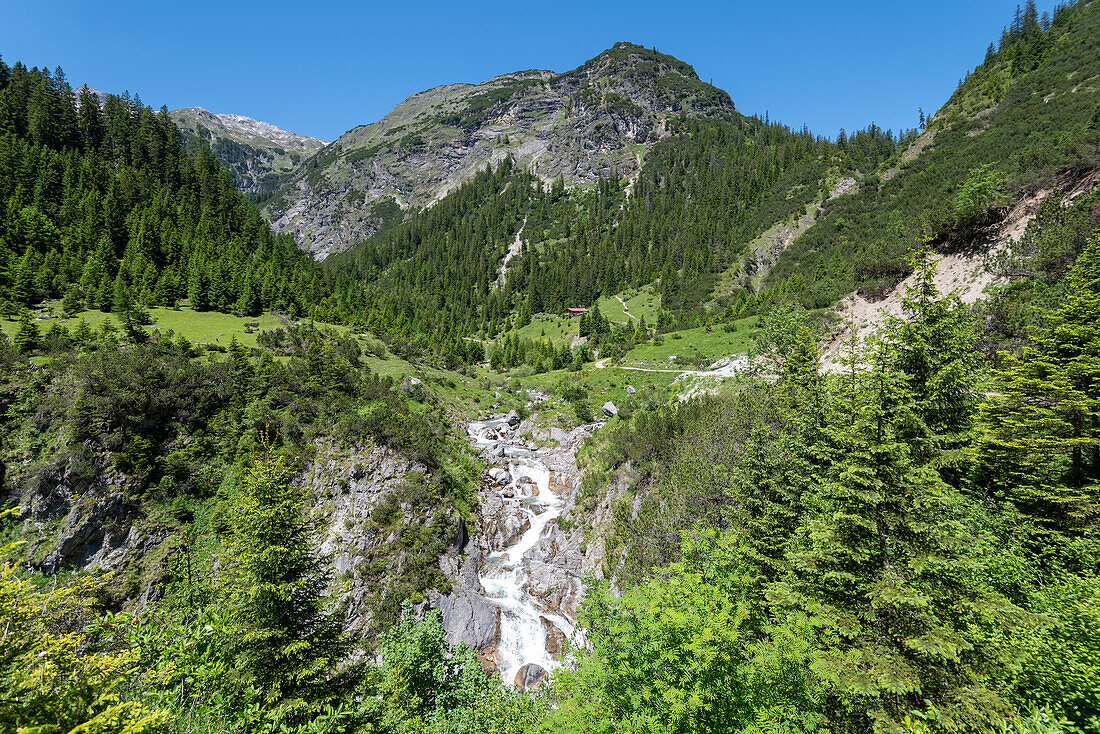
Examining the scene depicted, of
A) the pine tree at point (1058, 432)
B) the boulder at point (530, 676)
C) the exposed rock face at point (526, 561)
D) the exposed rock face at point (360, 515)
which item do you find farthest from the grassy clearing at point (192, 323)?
the pine tree at point (1058, 432)

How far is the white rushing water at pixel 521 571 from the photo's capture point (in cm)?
2409

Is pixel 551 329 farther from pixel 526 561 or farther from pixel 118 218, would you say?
pixel 526 561

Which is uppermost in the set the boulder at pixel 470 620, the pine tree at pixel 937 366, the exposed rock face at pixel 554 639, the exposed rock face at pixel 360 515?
the pine tree at pixel 937 366

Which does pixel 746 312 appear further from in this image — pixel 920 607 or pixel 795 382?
pixel 920 607

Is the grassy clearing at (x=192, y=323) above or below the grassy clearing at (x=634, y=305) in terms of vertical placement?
below

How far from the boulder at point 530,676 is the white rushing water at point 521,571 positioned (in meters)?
0.36

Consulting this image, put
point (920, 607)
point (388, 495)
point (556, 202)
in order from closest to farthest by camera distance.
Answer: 1. point (920, 607)
2. point (388, 495)
3. point (556, 202)

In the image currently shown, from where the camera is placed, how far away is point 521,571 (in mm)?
28812

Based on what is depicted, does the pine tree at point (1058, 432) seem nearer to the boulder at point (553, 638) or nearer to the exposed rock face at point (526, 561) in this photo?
the exposed rock face at point (526, 561)

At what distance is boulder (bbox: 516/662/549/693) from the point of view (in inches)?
879

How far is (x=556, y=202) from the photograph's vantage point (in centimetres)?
19025

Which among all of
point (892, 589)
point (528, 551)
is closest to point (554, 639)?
point (528, 551)

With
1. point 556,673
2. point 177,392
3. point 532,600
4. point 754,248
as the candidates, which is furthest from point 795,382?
point 754,248

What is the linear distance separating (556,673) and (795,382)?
57.9ft
